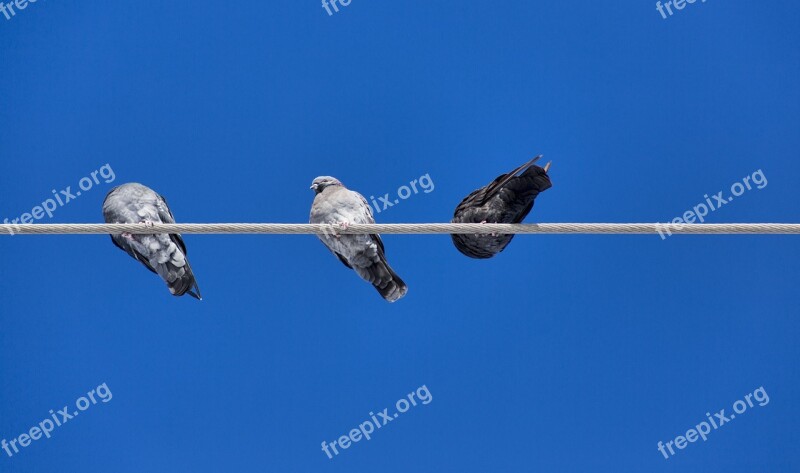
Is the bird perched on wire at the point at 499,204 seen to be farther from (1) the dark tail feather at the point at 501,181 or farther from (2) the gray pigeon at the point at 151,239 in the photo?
(2) the gray pigeon at the point at 151,239

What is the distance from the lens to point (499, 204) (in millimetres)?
8172

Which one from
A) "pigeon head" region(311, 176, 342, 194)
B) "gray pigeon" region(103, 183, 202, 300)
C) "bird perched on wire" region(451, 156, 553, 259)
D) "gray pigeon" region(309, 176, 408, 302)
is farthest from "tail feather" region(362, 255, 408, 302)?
"gray pigeon" region(103, 183, 202, 300)

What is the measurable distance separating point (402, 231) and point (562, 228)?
44.1 inches

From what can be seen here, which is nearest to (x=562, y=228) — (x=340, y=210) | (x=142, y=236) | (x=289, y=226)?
(x=289, y=226)

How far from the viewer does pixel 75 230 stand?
6703 millimetres

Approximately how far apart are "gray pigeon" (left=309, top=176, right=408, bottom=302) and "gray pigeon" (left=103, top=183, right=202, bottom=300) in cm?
130

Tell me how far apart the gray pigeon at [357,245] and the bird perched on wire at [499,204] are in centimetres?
76

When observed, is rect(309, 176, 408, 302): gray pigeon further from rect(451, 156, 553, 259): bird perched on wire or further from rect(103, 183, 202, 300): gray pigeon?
rect(103, 183, 202, 300): gray pigeon

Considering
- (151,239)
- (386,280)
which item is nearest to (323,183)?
(386,280)

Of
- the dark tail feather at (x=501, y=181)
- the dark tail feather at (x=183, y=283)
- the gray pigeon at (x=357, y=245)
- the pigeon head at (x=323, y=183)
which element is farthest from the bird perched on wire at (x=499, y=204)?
the dark tail feather at (x=183, y=283)

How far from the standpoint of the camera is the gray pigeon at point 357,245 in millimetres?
8477

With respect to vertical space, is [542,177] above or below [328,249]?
below

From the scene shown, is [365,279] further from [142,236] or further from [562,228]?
[562,228]

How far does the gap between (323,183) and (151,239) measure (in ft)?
5.68
